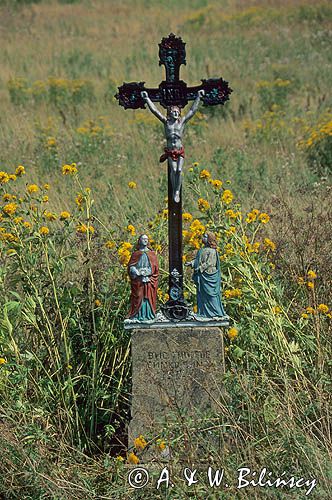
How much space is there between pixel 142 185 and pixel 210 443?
17.4 ft

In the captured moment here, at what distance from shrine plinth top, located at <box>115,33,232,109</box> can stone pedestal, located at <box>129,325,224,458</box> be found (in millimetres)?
1247

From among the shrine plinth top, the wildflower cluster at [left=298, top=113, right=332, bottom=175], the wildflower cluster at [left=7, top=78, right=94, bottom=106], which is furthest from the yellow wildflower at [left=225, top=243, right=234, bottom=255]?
the wildflower cluster at [left=7, top=78, right=94, bottom=106]

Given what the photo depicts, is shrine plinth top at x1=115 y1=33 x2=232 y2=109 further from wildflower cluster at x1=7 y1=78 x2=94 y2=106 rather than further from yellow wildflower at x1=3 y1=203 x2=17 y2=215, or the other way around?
wildflower cluster at x1=7 y1=78 x2=94 y2=106

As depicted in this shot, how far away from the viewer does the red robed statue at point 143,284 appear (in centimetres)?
451

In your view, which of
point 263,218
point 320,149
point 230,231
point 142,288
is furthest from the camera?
point 320,149

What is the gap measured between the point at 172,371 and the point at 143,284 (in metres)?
0.49

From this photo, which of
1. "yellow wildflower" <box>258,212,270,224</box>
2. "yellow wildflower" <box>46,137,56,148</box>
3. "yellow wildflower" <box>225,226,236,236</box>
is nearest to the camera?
"yellow wildflower" <box>225,226,236,236</box>

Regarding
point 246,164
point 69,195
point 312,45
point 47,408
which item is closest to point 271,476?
point 47,408

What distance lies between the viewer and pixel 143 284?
14.8 feet

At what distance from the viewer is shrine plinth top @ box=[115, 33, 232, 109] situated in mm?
4656

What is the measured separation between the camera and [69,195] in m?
8.80

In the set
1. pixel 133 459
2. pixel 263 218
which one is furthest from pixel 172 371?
pixel 263 218

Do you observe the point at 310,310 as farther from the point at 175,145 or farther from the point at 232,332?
the point at 175,145

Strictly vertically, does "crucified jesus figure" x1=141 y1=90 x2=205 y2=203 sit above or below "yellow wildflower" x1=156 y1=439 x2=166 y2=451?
above
